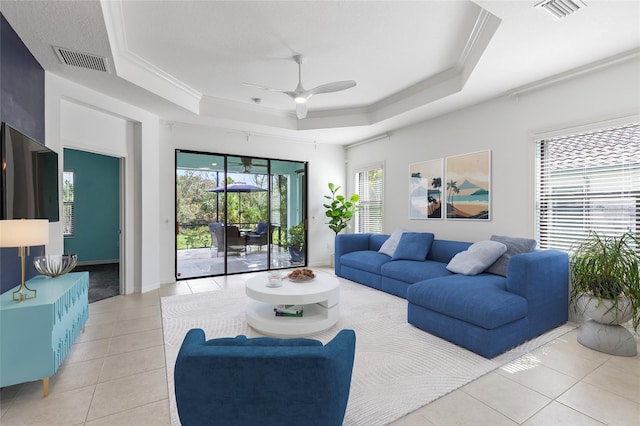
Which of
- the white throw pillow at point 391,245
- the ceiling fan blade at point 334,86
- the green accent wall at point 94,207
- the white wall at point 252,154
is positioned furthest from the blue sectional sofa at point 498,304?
the green accent wall at point 94,207

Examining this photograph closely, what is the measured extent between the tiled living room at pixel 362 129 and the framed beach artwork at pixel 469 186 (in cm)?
3

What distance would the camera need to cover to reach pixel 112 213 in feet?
23.3

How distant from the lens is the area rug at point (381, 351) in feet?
6.80

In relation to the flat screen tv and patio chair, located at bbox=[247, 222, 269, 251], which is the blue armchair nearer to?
the flat screen tv

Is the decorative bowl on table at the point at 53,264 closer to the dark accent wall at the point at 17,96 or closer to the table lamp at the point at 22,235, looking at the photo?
the dark accent wall at the point at 17,96

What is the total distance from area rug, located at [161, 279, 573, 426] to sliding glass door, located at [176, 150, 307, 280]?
5.21 feet

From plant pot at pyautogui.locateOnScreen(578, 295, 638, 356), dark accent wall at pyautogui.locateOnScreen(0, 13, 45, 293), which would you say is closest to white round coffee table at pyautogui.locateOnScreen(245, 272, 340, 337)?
dark accent wall at pyautogui.locateOnScreen(0, 13, 45, 293)

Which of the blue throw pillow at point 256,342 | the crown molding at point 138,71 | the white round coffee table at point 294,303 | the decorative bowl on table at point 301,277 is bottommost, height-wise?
the white round coffee table at point 294,303

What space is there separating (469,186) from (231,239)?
170 inches

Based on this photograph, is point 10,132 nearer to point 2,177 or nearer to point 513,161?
point 2,177

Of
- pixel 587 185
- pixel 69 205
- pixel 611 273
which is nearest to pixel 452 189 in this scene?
pixel 587 185

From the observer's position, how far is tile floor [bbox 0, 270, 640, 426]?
191 centimetres

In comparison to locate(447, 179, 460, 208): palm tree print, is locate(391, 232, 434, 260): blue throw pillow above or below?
below

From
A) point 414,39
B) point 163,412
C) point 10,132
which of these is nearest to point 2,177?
point 10,132
